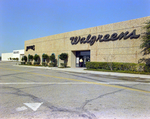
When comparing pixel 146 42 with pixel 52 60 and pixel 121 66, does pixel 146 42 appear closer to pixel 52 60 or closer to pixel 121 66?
pixel 121 66

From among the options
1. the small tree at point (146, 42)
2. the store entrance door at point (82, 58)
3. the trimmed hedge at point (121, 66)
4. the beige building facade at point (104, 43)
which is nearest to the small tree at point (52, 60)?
the beige building facade at point (104, 43)

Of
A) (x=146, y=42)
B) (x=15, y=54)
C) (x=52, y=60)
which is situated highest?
(x=15, y=54)

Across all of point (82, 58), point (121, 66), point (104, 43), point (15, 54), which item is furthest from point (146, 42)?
point (15, 54)

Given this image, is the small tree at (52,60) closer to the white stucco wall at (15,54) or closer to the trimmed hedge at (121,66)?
the trimmed hedge at (121,66)

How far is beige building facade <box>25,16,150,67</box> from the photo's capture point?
59.2 feet

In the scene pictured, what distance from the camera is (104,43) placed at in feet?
69.6

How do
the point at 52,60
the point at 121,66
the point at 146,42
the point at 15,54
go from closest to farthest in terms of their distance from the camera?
the point at 146,42 → the point at 121,66 → the point at 52,60 → the point at 15,54

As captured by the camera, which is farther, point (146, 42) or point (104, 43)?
point (104, 43)

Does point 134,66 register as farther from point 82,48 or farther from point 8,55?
point 8,55

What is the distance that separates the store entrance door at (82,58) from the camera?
1021 inches

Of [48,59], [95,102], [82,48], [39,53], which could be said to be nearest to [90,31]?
[82,48]

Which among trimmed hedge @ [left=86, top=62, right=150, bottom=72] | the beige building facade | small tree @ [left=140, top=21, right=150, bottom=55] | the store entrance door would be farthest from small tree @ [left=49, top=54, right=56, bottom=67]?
small tree @ [left=140, top=21, right=150, bottom=55]

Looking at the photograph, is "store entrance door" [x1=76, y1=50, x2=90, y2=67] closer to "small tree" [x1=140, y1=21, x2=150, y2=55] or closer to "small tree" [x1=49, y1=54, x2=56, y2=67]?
"small tree" [x1=49, y1=54, x2=56, y2=67]

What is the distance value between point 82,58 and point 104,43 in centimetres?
670
